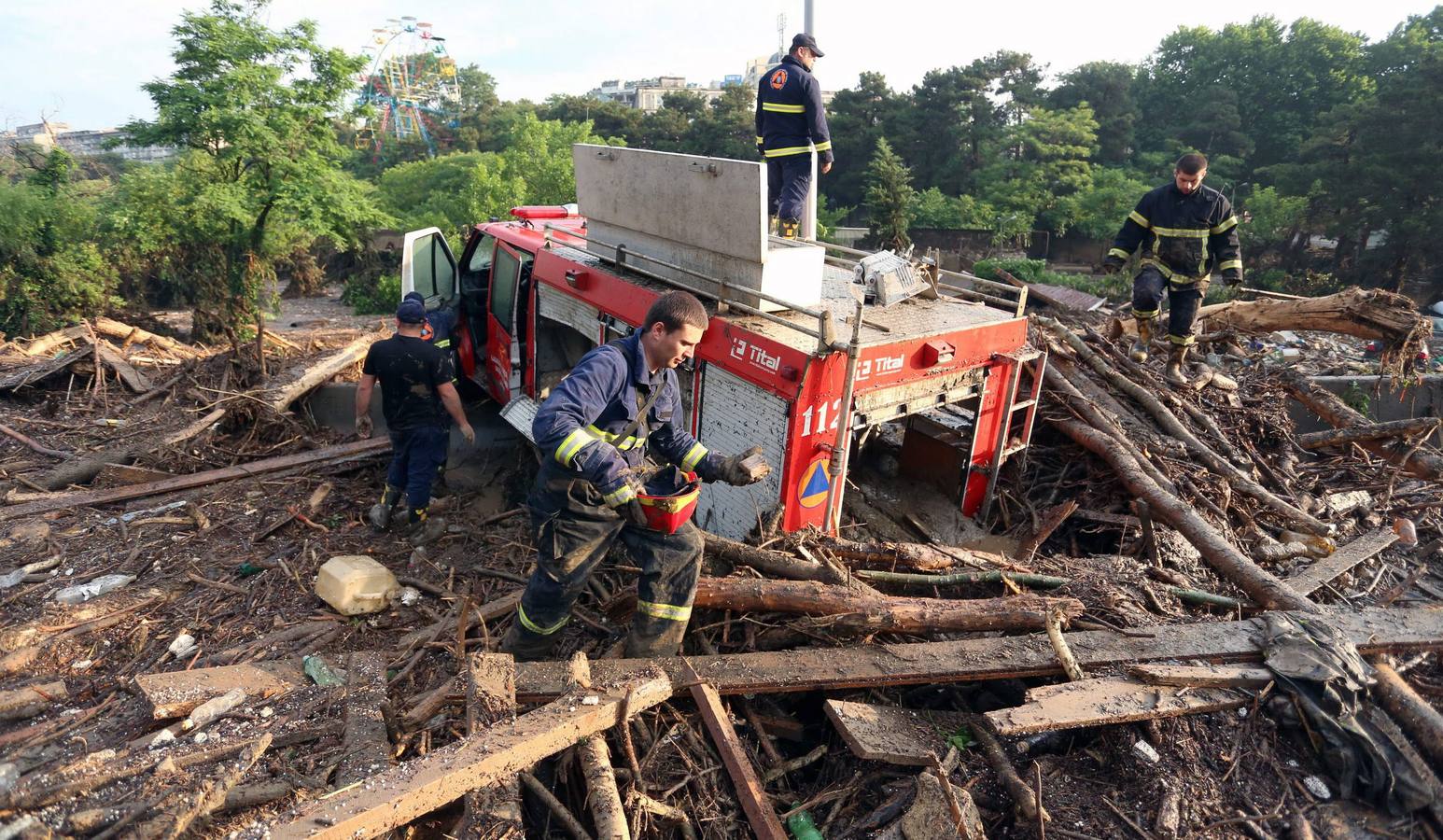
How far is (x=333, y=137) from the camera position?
13125mm

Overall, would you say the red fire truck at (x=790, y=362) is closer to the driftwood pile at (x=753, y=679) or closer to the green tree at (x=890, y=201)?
the driftwood pile at (x=753, y=679)

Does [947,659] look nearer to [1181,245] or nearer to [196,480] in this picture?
[1181,245]

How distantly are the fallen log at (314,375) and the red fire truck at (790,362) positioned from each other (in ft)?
5.99

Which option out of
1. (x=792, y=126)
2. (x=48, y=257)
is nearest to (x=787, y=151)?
(x=792, y=126)

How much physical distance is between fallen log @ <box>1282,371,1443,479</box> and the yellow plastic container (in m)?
7.87

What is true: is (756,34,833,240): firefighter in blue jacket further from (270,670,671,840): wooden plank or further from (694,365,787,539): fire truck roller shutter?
(270,670,671,840): wooden plank

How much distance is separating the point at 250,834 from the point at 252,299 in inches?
569

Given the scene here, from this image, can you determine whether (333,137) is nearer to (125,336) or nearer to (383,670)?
(125,336)

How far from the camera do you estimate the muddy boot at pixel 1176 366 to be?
6.91 metres

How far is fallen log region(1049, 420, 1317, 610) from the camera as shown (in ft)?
13.3

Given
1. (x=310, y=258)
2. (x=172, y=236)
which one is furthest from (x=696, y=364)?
(x=310, y=258)

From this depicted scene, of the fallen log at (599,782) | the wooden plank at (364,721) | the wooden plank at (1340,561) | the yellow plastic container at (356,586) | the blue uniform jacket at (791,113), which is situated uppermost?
the blue uniform jacket at (791,113)

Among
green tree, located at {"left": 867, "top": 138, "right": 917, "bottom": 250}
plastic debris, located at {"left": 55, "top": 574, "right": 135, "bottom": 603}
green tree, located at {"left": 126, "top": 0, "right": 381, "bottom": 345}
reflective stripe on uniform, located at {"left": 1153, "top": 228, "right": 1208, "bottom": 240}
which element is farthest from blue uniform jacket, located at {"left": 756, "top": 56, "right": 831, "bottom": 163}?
green tree, located at {"left": 867, "top": 138, "right": 917, "bottom": 250}

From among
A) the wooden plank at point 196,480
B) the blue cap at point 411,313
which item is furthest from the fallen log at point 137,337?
the blue cap at point 411,313
